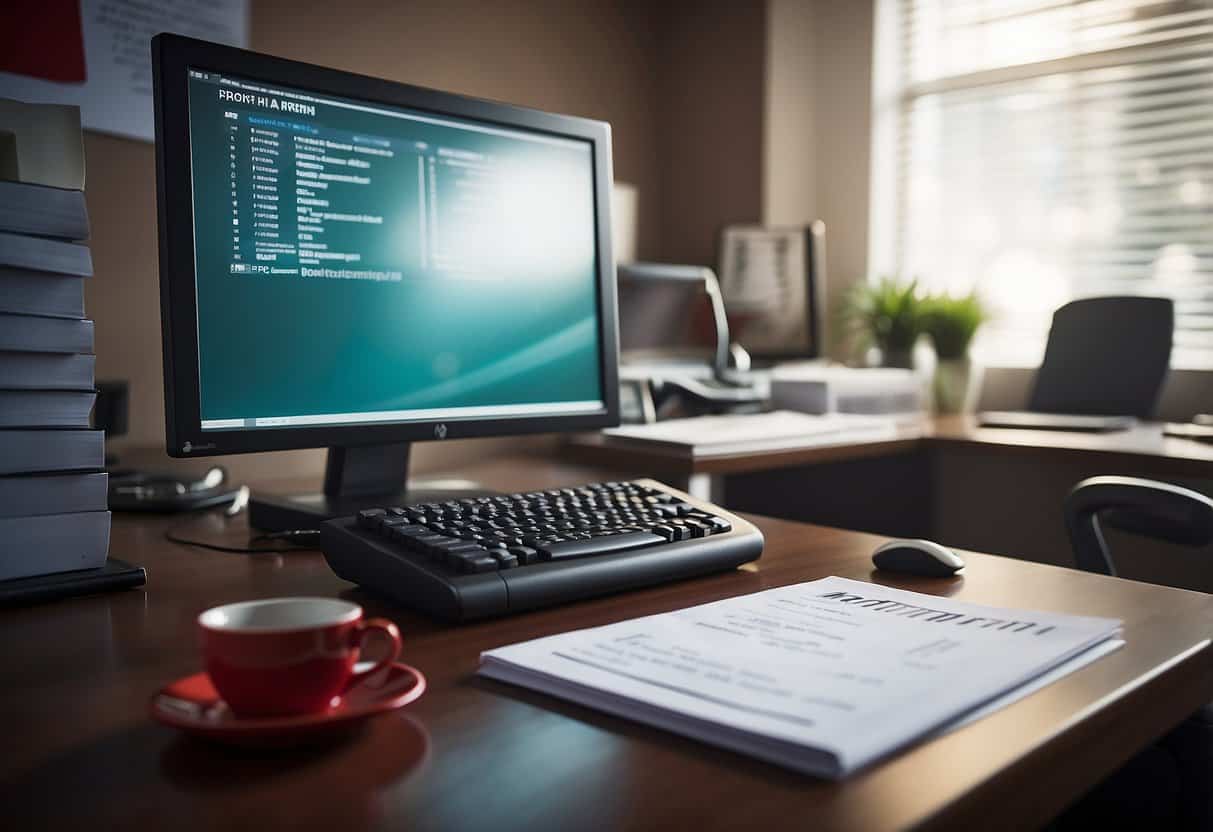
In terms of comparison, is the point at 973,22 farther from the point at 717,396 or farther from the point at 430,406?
the point at 430,406

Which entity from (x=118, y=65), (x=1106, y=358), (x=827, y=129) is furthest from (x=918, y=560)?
(x=827, y=129)

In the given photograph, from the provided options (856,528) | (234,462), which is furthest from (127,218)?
(856,528)

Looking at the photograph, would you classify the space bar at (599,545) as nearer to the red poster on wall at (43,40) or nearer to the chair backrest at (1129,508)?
the chair backrest at (1129,508)

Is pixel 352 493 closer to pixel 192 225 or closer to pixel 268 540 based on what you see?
pixel 268 540

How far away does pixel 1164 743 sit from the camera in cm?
87

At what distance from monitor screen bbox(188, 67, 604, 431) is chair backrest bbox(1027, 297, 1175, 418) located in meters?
1.30

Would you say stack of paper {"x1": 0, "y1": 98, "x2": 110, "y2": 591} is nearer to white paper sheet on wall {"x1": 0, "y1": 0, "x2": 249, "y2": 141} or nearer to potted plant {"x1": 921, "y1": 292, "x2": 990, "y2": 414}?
white paper sheet on wall {"x1": 0, "y1": 0, "x2": 249, "y2": 141}

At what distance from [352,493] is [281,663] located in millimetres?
619

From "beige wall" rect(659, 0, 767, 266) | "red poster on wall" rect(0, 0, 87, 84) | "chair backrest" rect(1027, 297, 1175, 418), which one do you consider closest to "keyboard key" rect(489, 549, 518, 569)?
"red poster on wall" rect(0, 0, 87, 84)

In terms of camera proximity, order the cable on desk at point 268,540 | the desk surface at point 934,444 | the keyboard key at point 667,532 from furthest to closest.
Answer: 1. the desk surface at point 934,444
2. the cable on desk at point 268,540
3. the keyboard key at point 667,532

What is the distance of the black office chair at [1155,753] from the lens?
2.79 feet

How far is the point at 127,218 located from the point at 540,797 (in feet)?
4.13

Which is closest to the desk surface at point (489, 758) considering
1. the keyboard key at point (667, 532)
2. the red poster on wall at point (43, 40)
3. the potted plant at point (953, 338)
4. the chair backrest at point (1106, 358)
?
the keyboard key at point (667, 532)

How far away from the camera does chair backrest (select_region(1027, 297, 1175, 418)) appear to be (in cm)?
199
